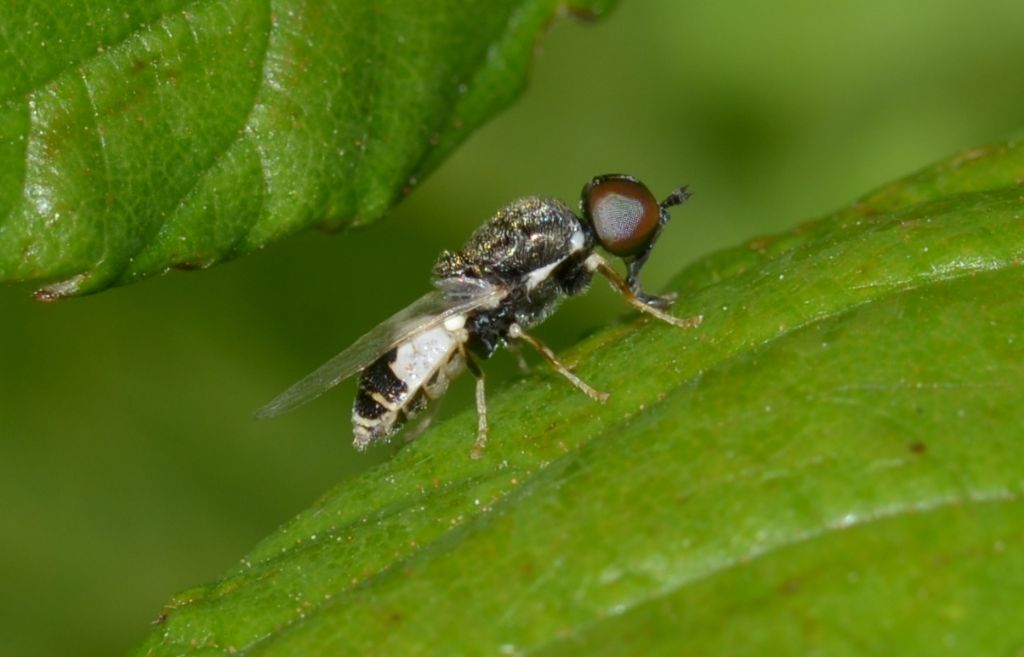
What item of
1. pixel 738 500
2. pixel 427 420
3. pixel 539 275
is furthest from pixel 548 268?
pixel 738 500

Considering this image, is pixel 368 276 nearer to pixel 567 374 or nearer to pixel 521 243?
pixel 521 243

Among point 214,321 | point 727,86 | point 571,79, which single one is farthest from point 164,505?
point 727,86

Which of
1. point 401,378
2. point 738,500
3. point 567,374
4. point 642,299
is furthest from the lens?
point 401,378

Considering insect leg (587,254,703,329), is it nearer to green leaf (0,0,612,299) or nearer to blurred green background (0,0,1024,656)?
blurred green background (0,0,1024,656)

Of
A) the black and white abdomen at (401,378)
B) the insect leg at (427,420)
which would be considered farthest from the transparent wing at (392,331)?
the insect leg at (427,420)

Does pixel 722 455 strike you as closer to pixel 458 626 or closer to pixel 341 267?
pixel 458 626

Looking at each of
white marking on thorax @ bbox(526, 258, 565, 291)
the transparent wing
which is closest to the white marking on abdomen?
the transparent wing
